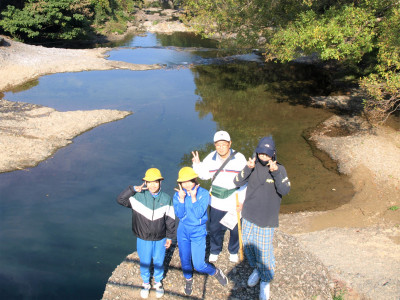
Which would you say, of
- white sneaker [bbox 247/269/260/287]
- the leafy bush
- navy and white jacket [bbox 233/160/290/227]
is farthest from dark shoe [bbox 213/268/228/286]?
the leafy bush

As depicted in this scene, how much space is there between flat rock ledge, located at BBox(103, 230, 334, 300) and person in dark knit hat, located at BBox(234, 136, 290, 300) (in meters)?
0.63

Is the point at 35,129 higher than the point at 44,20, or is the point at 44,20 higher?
the point at 44,20

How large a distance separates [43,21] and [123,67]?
10024 mm

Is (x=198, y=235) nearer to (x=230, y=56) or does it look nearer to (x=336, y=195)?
(x=336, y=195)

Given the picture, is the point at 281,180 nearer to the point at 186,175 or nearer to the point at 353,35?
the point at 186,175

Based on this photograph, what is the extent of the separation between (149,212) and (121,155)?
8328mm

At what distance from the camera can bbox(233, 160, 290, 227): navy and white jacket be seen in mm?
4262

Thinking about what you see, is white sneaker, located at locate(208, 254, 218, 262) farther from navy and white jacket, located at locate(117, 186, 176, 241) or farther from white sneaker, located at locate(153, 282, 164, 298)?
navy and white jacket, located at locate(117, 186, 176, 241)

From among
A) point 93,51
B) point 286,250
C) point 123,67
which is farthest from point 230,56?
point 286,250

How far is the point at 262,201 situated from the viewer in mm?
4395

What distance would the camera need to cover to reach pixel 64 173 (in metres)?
11.3

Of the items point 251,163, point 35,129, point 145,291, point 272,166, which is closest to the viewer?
point 272,166

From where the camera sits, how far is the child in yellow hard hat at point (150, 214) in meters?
4.56

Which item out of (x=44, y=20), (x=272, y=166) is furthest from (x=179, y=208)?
(x=44, y=20)
